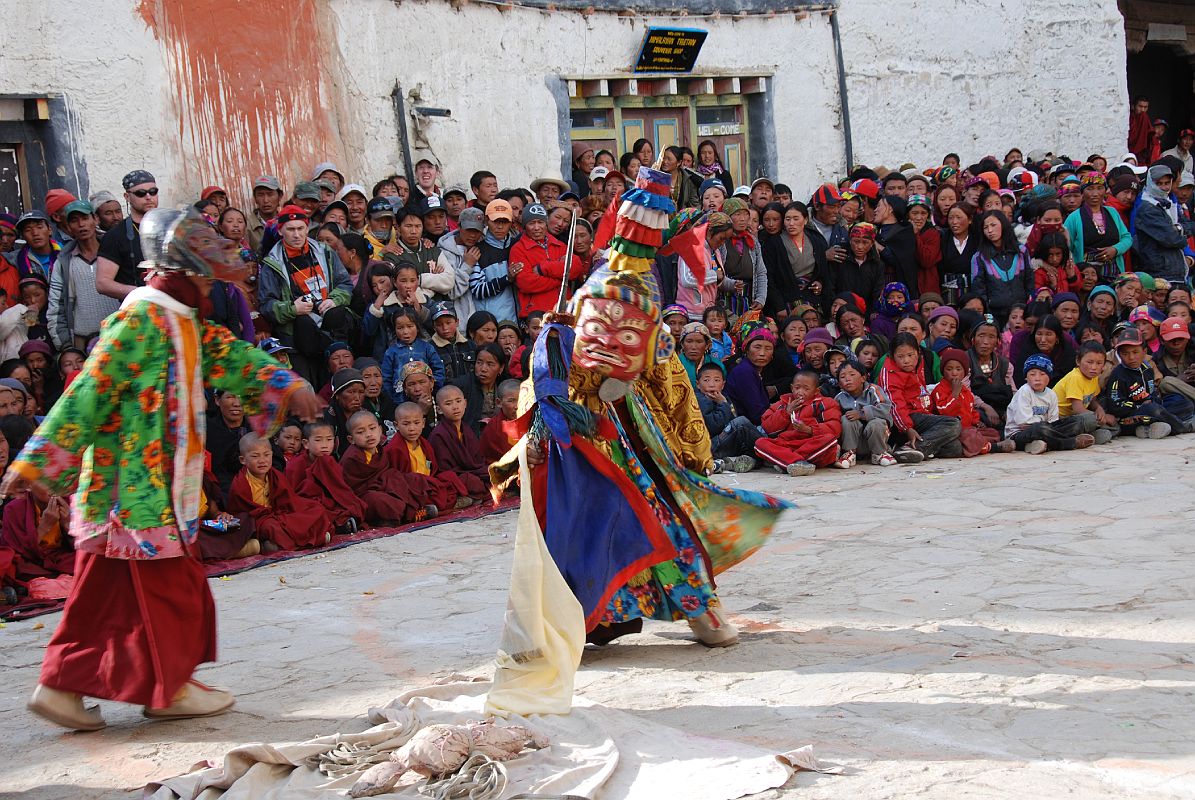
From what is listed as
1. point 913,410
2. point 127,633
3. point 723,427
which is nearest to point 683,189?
point 723,427

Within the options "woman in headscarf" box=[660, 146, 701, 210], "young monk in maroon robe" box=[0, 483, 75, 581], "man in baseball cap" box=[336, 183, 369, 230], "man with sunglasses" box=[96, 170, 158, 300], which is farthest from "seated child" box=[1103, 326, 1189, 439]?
"young monk in maroon robe" box=[0, 483, 75, 581]

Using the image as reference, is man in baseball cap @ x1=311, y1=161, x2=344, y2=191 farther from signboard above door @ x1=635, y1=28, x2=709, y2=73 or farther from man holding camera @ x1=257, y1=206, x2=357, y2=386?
signboard above door @ x1=635, y1=28, x2=709, y2=73

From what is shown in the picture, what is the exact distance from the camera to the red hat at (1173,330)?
9719 mm

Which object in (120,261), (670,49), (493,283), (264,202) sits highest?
(670,49)

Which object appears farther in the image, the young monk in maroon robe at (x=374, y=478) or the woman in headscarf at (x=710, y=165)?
the woman in headscarf at (x=710, y=165)

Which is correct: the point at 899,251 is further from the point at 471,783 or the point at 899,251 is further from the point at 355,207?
the point at 471,783

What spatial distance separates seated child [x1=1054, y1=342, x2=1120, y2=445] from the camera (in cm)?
917

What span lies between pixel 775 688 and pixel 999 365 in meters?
6.12

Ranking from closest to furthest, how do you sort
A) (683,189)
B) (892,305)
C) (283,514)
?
(283,514) → (892,305) → (683,189)

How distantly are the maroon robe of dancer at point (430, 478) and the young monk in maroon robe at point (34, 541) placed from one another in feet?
6.43

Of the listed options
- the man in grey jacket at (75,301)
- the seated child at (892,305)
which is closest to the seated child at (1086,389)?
the seated child at (892,305)

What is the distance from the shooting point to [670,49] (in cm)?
1291

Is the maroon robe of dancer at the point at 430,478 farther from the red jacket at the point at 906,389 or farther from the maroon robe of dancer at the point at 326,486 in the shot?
the red jacket at the point at 906,389

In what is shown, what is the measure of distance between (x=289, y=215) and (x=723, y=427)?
3.20m
